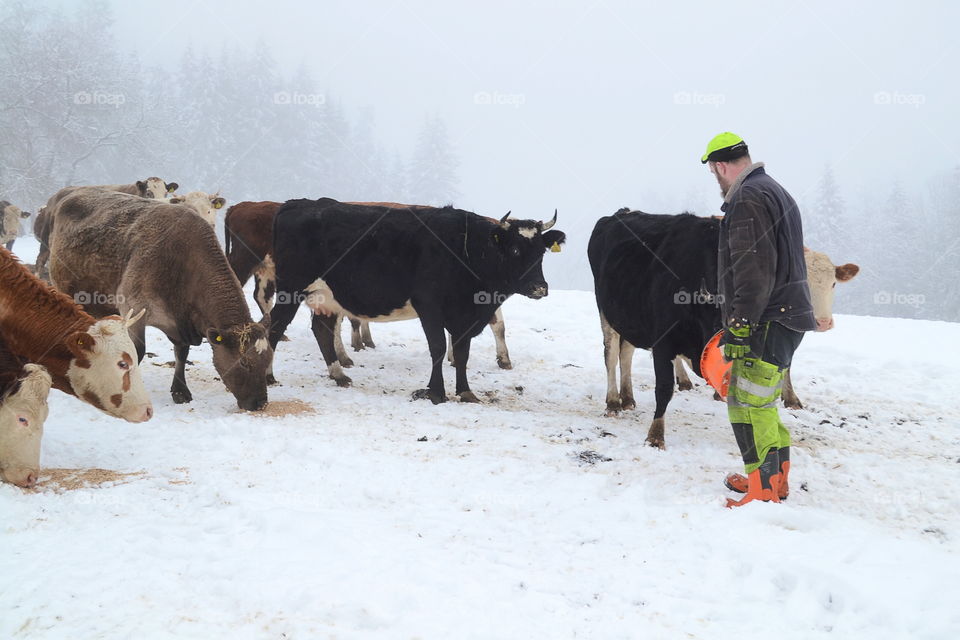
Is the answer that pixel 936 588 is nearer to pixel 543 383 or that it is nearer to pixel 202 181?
pixel 543 383

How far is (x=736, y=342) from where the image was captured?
475 centimetres

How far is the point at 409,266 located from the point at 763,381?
5.14 m

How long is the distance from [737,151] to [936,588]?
124 inches

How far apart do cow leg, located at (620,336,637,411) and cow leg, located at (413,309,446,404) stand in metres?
2.34

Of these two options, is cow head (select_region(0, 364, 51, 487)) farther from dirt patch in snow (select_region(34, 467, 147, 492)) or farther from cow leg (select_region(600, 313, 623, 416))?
cow leg (select_region(600, 313, 623, 416))

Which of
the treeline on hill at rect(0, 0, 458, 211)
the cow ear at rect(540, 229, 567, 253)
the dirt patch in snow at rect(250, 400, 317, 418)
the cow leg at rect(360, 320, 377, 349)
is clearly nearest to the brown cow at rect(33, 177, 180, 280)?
the cow leg at rect(360, 320, 377, 349)

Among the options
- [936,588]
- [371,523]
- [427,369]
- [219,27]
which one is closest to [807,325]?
[936,588]

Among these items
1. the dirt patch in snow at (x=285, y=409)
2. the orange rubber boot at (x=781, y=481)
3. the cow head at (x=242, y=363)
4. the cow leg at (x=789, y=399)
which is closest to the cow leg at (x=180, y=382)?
the cow head at (x=242, y=363)

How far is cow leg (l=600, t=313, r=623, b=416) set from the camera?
833cm

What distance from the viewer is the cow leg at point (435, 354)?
8.28 metres

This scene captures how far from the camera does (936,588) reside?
128 inches

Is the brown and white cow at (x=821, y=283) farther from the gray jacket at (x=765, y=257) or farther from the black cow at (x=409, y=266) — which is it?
the gray jacket at (x=765, y=257)

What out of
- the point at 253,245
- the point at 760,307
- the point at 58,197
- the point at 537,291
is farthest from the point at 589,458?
the point at 58,197

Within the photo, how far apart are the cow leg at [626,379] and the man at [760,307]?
3.55 meters
